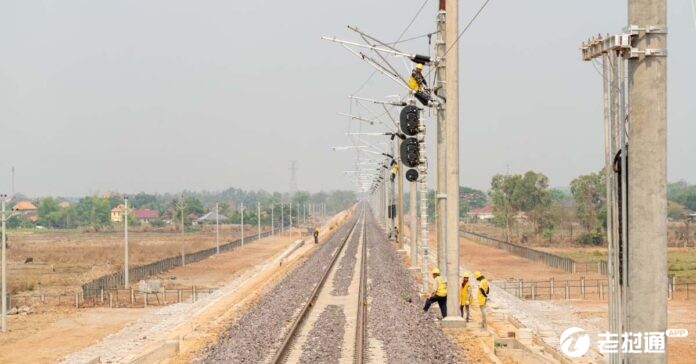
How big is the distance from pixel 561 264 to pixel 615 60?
157ft

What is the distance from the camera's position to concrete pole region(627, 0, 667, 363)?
25.4ft

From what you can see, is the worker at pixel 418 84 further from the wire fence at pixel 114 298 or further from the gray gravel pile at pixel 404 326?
the wire fence at pixel 114 298

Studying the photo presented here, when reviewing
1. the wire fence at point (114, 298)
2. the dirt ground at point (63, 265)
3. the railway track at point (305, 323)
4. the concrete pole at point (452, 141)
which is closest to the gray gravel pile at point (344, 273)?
the railway track at point (305, 323)

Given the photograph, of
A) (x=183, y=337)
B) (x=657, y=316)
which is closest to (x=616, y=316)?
(x=657, y=316)

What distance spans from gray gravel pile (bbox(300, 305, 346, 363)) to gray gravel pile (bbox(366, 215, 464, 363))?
85 cm

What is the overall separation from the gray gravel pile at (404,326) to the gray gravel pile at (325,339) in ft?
2.78

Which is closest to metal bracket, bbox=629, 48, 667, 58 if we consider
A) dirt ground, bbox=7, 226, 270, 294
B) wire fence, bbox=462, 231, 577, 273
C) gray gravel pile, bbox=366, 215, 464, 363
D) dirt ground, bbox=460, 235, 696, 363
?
gray gravel pile, bbox=366, 215, 464, 363

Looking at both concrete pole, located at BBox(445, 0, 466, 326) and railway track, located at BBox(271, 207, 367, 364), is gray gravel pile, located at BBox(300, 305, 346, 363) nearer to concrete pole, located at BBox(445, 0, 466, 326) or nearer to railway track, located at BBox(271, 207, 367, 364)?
railway track, located at BBox(271, 207, 367, 364)

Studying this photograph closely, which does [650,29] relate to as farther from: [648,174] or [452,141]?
[452,141]

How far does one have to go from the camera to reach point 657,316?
26.0 feet

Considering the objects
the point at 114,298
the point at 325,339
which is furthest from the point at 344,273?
the point at 325,339

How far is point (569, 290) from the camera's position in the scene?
38594 mm

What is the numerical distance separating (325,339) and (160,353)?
371 centimetres

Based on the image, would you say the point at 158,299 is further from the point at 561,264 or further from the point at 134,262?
the point at 134,262
